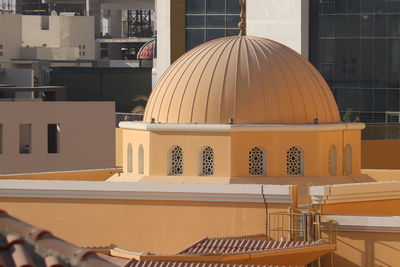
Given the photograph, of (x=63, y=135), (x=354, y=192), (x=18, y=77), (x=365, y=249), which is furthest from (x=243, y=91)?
(x=18, y=77)

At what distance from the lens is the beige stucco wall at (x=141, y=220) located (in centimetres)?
2980

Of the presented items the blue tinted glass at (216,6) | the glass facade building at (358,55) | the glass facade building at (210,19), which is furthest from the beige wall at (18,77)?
the glass facade building at (358,55)

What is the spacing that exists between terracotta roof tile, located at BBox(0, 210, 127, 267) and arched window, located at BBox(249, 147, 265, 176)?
20.9m

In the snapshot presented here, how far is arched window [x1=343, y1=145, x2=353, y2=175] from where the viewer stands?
3259 centimetres

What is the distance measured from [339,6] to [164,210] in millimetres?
23902

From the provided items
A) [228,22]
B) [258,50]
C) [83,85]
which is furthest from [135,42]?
[258,50]

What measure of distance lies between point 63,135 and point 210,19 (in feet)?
26.6

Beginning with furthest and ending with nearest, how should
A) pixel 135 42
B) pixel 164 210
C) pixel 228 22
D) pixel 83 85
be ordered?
pixel 135 42, pixel 83 85, pixel 228 22, pixel 164 210

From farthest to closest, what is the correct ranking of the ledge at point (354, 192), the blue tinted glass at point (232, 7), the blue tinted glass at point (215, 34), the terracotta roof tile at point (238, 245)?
the blue tinted glass at point (215, 34)
the blue tinted glass at point (232, 7)
the ledge at point (354, 192)
the terracotta roof tile at point (238, 245)

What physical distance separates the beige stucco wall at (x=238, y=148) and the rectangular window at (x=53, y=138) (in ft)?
67.7

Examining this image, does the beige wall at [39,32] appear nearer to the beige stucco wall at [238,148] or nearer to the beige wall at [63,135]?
the beige wall at [63,135]

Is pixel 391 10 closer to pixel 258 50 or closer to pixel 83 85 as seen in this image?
pixel 258 50

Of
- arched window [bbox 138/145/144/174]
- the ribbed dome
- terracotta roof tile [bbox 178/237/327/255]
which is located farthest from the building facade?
terracotta roof tile [bbox 178/237/327/255]

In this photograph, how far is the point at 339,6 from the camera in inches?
2076
